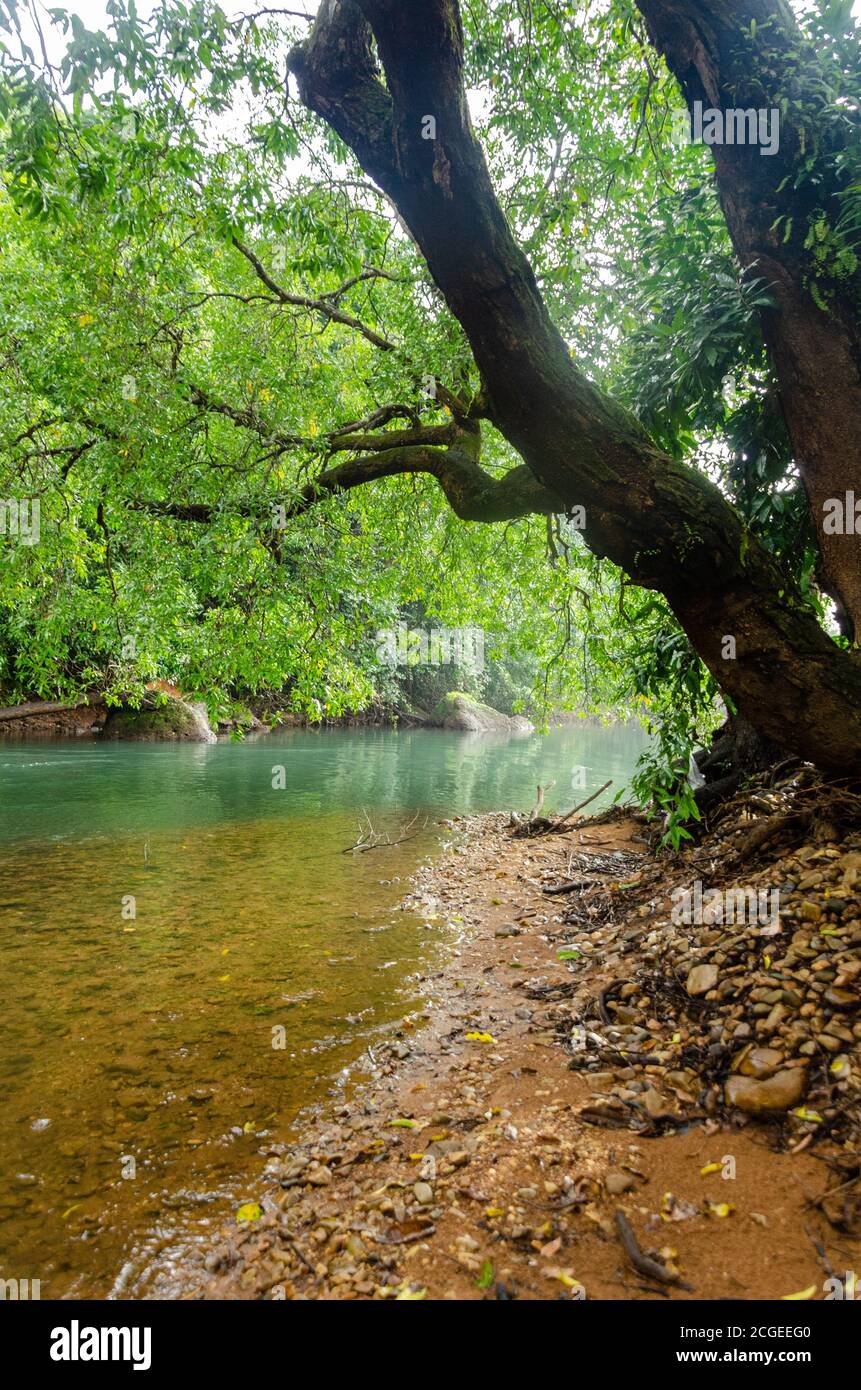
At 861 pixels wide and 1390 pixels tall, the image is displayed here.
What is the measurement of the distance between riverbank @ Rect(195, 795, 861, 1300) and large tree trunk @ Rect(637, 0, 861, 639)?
220 cm

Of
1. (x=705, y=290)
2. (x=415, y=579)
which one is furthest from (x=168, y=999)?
(x=415, y=579)

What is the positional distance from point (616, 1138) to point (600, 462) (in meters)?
3.78

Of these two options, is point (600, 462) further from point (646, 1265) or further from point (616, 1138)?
point (646, 1265)

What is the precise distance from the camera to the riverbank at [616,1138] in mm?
2609

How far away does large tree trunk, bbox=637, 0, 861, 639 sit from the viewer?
176 inches

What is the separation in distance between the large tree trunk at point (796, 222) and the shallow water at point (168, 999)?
466 centimetres

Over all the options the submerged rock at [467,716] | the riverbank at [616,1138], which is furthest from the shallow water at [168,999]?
the submerged rock at [467,716]

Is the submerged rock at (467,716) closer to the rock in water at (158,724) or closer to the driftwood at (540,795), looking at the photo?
the rock in water at (158,724)

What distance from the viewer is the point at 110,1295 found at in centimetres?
284

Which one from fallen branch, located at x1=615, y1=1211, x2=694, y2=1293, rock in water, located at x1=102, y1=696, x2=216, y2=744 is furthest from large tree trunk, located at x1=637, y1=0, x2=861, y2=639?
rock in water, located at x1=102, y1=696, x2=216, y2=744

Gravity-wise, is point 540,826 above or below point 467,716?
below

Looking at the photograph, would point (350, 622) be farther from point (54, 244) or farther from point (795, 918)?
point (795, 918)

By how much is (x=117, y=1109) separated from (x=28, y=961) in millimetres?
2815

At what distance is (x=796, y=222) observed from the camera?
4574 mm
